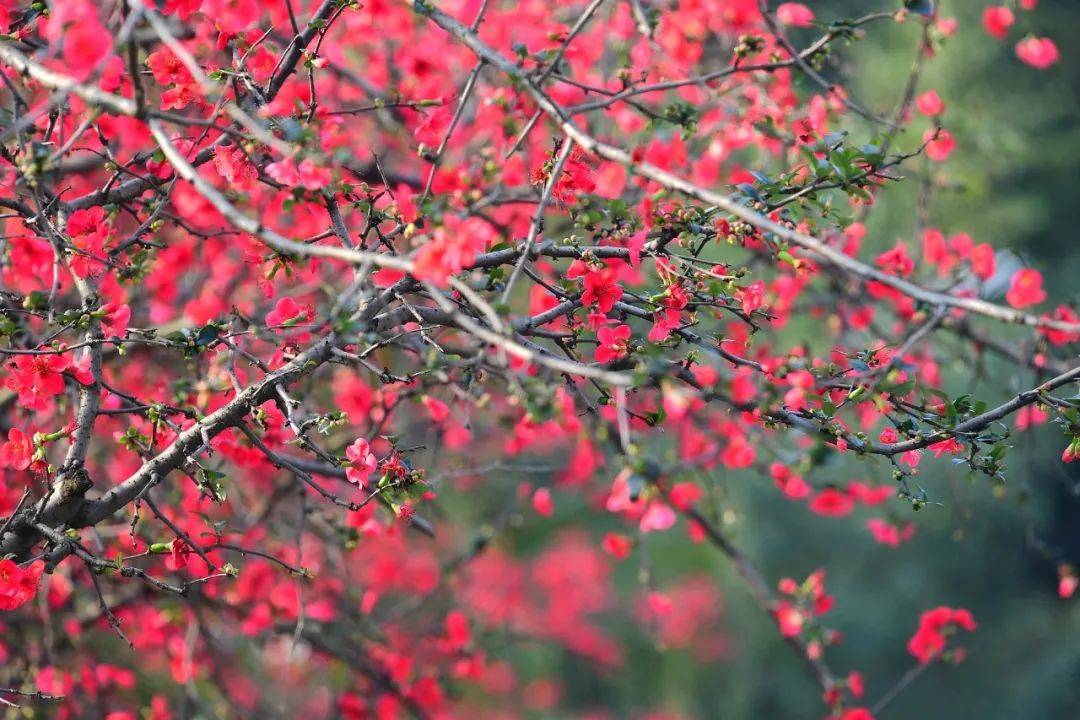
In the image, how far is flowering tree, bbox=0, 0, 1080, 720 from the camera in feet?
6.28

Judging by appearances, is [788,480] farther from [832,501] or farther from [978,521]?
[978,521]

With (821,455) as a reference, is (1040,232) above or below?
above

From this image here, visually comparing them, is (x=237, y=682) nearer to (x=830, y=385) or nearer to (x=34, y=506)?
(x=34, y=506)

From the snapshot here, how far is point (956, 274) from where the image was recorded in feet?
12.2

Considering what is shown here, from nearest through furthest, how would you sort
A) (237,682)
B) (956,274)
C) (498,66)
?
(498,66) < (956,274) < (237,682)

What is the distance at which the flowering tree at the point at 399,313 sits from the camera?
6.28 feet

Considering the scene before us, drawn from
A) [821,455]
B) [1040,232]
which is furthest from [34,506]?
[1040,232]

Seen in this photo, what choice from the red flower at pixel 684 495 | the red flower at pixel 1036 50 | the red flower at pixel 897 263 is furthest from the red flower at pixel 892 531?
the red flower at pixel 1036 50

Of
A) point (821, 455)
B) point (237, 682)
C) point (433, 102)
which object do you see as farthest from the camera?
point (237, 682)

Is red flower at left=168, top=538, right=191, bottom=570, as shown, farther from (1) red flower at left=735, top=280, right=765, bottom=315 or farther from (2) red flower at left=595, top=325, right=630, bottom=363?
(1) red flower at left=735, top=280, right=765, bottom=315

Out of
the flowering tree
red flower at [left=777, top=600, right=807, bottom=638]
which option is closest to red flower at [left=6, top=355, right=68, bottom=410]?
the flowering tree

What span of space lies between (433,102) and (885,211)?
5.59 metres

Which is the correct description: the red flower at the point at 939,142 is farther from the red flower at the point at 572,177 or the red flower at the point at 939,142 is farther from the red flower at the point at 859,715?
the red flower at the point at 859,715

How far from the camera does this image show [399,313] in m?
2.16
